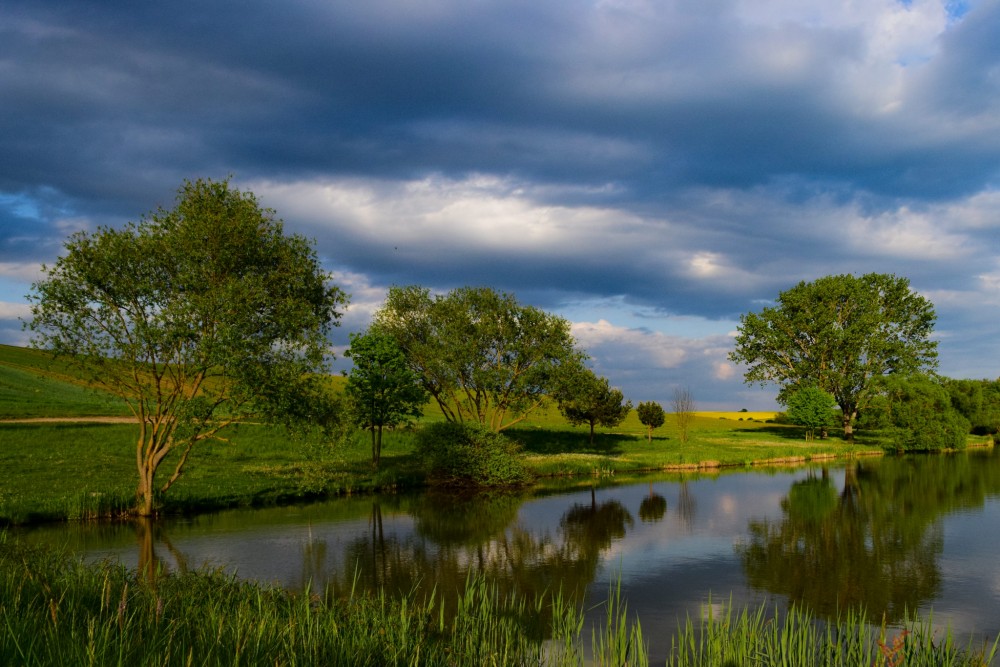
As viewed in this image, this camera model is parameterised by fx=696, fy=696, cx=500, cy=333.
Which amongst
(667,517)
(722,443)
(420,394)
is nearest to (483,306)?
(420,394)

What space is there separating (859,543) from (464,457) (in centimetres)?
2053

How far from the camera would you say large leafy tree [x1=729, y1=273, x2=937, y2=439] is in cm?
7475

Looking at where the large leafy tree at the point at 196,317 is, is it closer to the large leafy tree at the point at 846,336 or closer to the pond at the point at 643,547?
the pond at the point at 643,547

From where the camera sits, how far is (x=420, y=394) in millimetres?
41344

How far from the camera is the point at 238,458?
144 feet

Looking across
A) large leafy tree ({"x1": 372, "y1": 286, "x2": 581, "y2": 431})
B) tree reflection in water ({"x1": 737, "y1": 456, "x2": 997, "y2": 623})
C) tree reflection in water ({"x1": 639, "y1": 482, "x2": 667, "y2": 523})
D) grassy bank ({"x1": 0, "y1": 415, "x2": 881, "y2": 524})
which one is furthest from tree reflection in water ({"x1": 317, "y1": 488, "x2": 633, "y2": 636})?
large leafy tree ({"x1": 372, "y1": 286, "x2": 581, "y2": 431})

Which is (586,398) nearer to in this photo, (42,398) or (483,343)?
(483,343)

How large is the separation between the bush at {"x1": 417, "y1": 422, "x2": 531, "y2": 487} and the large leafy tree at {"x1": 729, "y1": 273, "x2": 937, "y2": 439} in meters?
50.1

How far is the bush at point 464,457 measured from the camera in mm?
38312

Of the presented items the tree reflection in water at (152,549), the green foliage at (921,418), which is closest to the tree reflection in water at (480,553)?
the tree reflection in water at (152,549)

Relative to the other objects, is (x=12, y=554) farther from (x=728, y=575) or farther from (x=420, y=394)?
(x=420, y=394)

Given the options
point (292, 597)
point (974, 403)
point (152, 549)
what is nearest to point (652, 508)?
point (152, 549)

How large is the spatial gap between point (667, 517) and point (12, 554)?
74.9 feet

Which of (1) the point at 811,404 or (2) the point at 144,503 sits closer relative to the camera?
(2) the point at 144,503
